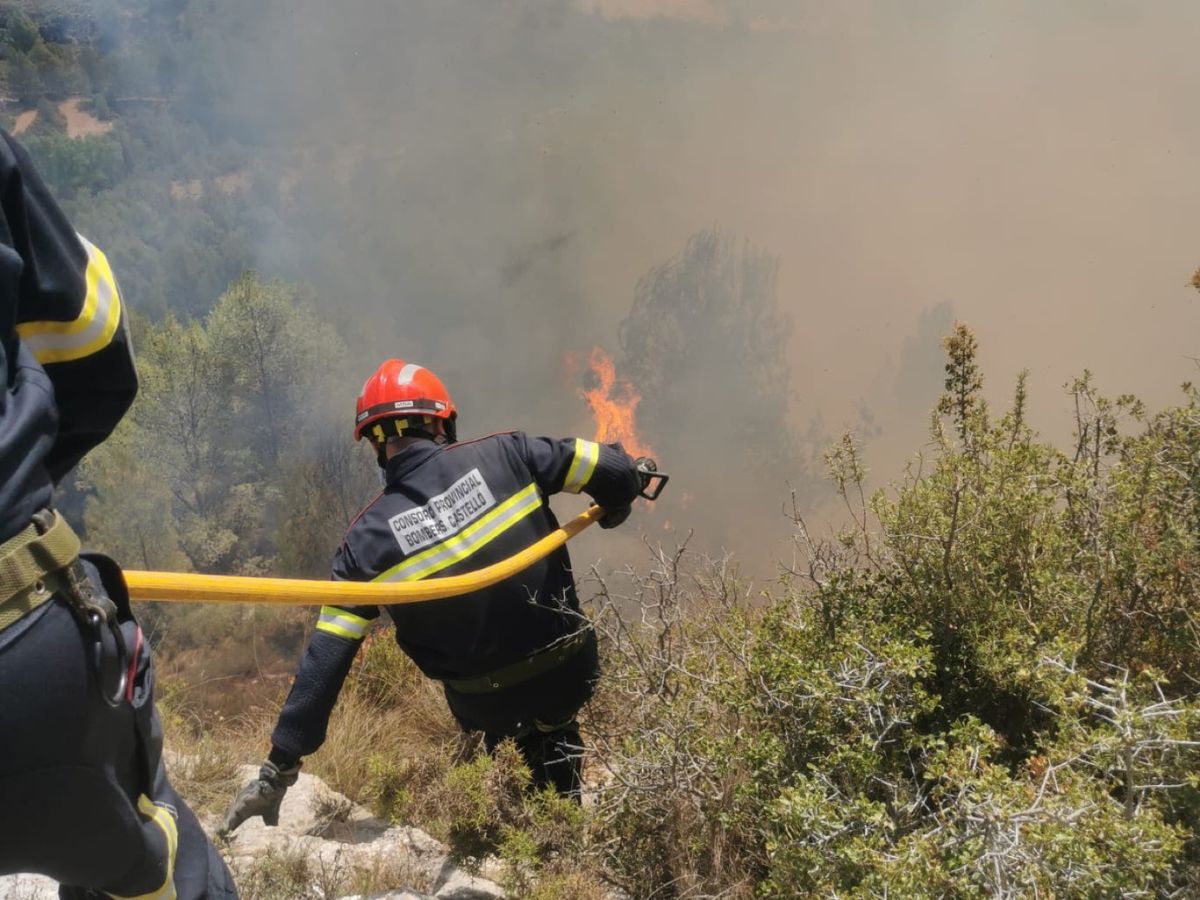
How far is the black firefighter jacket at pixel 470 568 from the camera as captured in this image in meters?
Answer: 2.48

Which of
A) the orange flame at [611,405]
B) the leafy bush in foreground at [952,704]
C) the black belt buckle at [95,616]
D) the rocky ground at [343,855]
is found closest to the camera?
the black belt buckle at [95,616]

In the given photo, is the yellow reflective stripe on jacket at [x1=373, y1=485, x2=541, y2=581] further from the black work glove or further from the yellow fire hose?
the black work glove

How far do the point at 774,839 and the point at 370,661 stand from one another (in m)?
2.89

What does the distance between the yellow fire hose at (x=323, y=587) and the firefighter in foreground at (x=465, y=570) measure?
0.08 meters

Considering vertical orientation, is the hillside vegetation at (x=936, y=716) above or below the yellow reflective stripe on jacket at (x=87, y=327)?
below

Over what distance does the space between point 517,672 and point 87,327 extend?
1814 millimetres

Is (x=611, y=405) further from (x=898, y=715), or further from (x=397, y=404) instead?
(x=898, y=715)

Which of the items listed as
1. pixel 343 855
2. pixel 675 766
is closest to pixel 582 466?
pixel 675 766

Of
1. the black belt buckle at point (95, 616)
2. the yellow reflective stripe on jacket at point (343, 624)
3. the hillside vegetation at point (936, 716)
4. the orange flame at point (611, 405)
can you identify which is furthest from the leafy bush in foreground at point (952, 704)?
the orange flame at point (611, 405)

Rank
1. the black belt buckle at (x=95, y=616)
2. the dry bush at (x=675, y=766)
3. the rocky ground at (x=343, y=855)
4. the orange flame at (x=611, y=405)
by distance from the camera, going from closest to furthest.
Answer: the black belt buckle at (x=95, y=616) → the dry bush at (x=675, y=766) → the rocky ground at (x=343, y=855) → the orange flame at (x=611, y=405)

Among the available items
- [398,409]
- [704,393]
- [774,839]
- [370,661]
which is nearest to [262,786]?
[398,409]

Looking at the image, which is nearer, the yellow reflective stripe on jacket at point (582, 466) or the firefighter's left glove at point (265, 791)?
the firefighter's left glove at point (265, 791)

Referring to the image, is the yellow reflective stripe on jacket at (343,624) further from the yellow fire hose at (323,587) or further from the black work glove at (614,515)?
the black work glove at (614,515)

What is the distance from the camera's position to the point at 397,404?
2857 millimetres
